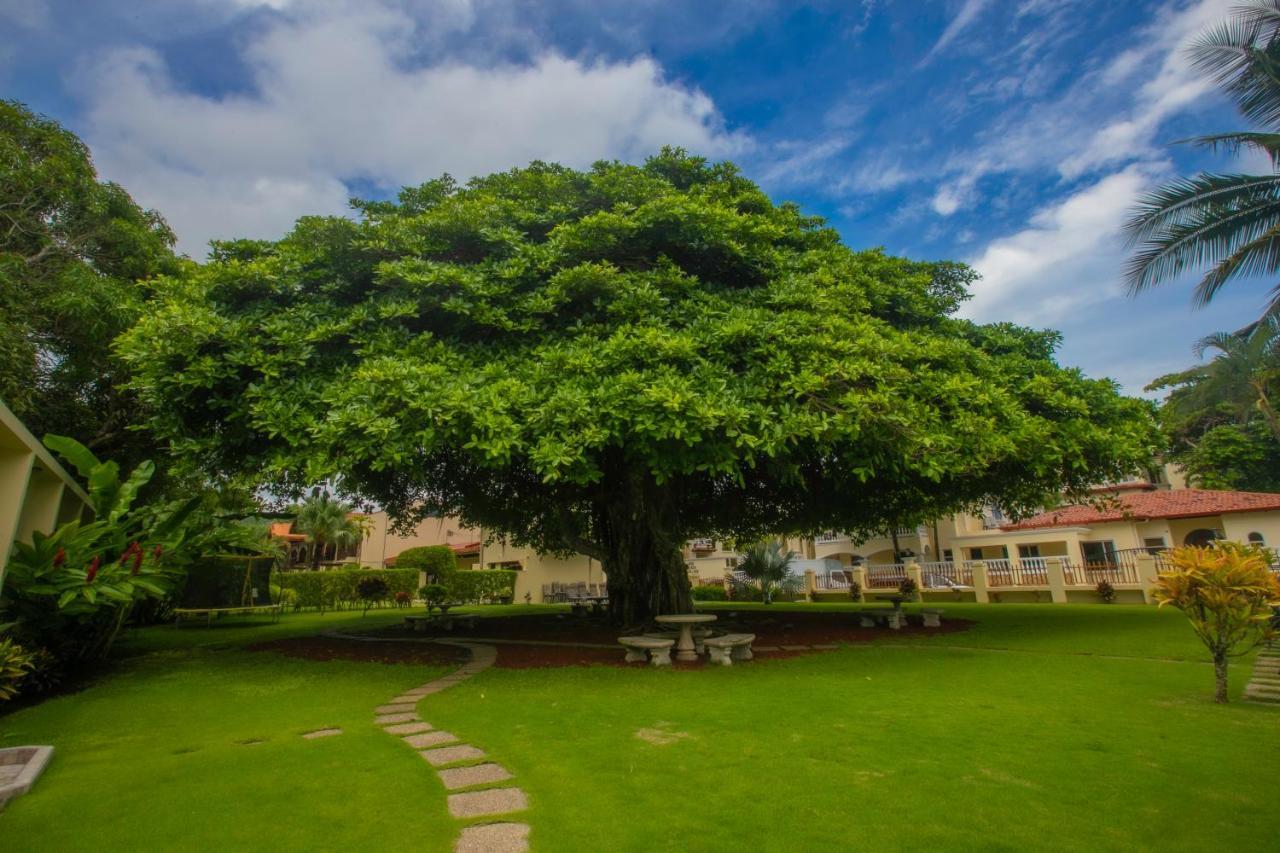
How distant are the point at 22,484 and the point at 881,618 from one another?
15668mm

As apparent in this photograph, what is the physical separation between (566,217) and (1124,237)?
39.3 feet

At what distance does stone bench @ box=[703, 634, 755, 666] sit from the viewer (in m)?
9.72

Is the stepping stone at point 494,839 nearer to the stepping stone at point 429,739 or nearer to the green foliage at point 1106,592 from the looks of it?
the stepping stone at point 429,739

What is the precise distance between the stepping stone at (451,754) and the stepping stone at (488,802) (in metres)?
0.81

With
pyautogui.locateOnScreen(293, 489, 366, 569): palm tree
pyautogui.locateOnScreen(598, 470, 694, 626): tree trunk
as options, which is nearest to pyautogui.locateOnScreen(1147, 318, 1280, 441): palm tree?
pyautogui.locateOnScreen(598, 470, 694, 626): tree trunk

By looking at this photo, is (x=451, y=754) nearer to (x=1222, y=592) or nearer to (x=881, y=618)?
(x=1222, y=592)

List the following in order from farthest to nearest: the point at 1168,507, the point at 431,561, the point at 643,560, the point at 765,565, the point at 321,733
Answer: the point at 431,561 < the point at 1168,507 < the point at 765,565 < the point at 643,560 < the point at 321,733

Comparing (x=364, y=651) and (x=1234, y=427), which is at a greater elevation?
(x=1234, y=427)

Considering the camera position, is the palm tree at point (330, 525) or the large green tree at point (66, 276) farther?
the palm tree at point (330, 525)

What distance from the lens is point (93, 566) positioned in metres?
7.93

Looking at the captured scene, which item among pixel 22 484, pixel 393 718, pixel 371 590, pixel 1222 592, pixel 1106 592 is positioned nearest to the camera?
pixel 1222 592

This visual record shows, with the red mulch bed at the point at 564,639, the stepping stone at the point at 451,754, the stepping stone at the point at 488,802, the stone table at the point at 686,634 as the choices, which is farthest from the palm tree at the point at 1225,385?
the stepping stone at the point at 488,802

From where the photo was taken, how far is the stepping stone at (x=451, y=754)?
4980mm

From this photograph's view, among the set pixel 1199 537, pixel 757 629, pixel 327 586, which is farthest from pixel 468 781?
pixel 1199 537
